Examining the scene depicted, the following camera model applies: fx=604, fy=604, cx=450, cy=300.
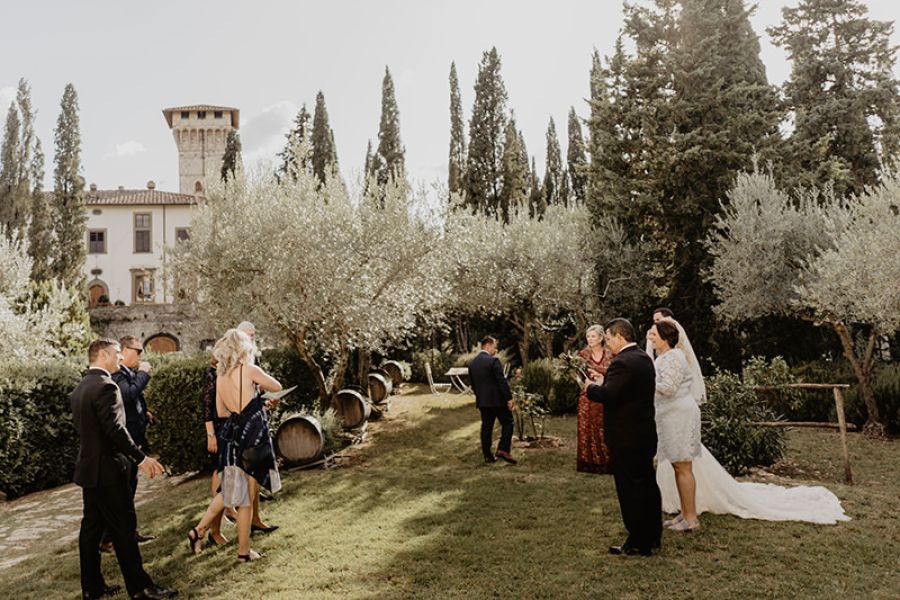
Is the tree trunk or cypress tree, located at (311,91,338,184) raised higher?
cypress tree, located at (311,91,338,184)

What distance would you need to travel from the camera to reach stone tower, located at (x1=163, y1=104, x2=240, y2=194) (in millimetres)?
54781

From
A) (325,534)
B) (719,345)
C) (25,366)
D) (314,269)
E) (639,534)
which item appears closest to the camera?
(639,534)

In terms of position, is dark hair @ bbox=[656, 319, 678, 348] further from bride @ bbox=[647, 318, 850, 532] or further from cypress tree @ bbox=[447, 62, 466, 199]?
cypress tree @ bbox=[447, 62, 466, 199]

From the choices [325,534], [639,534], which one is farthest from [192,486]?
[639,534]

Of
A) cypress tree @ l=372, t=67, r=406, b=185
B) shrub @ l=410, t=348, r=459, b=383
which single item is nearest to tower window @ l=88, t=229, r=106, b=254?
cypress tree @ l=372, t=67, r=406, b=185

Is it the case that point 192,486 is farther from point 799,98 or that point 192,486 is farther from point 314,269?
point 799,98

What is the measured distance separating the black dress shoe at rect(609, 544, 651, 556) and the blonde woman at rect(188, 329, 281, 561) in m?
3.28

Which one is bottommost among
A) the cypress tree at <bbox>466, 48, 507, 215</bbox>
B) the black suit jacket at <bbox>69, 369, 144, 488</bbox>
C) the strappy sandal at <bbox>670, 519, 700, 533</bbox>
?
the strappy sandal at <bbox>670, 519, 700, 533</bbox>

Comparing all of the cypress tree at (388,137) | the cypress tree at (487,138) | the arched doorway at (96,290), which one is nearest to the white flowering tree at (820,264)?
the cypress tree at (487,138)

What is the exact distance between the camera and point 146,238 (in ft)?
153

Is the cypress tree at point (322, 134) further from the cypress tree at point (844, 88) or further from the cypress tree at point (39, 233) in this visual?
the cypress tree at point (844, 88)

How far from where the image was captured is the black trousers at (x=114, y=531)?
4883 millimetres

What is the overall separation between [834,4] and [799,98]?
12.0 feet

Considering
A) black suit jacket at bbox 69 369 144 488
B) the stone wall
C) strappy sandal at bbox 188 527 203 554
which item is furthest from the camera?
the stone wall
